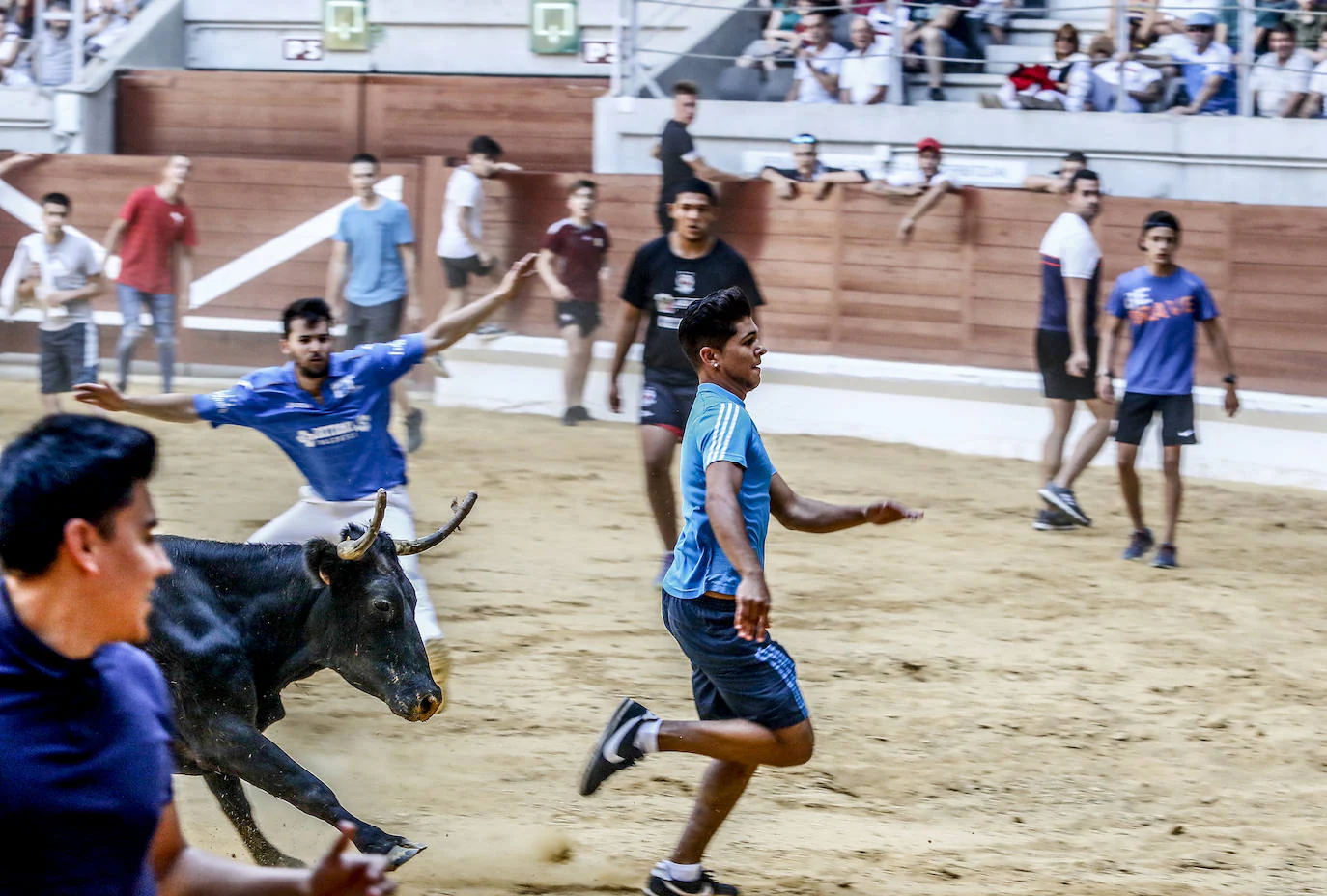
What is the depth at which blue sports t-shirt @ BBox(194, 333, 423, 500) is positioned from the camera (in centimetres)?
473

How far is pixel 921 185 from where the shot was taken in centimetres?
1133

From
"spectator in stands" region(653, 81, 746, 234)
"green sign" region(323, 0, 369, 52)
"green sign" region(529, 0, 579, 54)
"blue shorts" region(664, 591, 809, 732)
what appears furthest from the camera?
"green sign" region(323, 0, 369, 52)

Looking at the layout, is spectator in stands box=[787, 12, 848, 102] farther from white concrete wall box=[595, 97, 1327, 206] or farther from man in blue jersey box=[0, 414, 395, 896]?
man in blue jersey box=[0, 414, 395, 896]

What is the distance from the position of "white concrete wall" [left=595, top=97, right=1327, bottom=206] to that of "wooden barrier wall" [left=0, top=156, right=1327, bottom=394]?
582 millimetres

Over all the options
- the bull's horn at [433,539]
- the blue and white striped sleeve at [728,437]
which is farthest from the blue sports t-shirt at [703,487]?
the bull's horn at [433,539]

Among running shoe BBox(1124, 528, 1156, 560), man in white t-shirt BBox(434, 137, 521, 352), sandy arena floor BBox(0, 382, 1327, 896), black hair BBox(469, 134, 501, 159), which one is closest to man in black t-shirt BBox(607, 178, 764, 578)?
sandy arena floor BBox(0, 382, 1327, 896)

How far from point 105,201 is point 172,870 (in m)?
13.4

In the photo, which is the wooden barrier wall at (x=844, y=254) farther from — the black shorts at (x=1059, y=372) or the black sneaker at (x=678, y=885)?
the black sneaker at (x=678, y=885)

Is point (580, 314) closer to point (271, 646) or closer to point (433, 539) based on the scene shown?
point (433, 539)

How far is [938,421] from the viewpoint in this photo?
11.3 m

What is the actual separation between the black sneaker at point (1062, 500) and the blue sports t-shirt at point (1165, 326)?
114 cm

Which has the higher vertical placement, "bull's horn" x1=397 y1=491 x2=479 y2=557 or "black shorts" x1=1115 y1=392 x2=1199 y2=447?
"bull's horn" x1=397 y1=491 x2=479 y2=557

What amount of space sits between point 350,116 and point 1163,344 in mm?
9785

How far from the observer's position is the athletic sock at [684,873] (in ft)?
12.7
